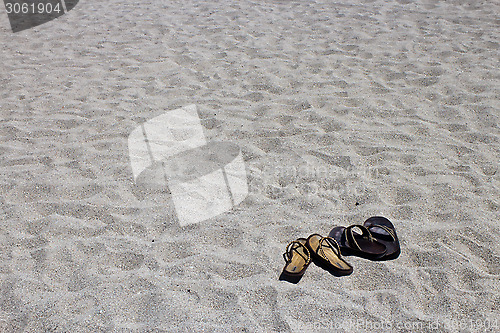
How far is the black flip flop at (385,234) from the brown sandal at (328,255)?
24 centimetres

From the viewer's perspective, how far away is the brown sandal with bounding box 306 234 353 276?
7.61 feet

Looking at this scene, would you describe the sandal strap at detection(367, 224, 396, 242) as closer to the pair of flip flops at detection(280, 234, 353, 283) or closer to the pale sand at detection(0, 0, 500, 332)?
the pale sand at detection(0, 0, 500, 332)

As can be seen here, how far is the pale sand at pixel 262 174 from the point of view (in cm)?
213

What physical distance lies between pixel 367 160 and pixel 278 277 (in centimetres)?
136

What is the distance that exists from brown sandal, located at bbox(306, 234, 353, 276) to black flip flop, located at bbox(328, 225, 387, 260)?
65 millimetres

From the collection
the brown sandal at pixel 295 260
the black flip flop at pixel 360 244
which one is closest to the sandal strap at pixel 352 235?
the black flip flop at pixel 360 244

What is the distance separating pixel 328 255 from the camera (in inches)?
93.9

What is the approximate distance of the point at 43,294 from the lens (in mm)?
2203

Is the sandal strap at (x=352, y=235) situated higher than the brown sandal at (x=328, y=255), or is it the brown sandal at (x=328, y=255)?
the sandal strap at (x=352, y=235)

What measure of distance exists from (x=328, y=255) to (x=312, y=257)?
0.09 meters

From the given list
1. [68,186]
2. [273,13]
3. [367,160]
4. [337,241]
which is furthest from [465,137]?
[273,13]

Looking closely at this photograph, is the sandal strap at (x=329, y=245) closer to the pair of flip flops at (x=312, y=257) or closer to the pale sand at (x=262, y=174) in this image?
the pair of flip flops at (x=312, y=257)

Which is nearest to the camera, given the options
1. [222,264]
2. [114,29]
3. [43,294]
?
[43,294]

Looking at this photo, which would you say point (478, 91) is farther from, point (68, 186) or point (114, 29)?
point (114, 29)
